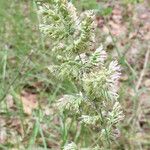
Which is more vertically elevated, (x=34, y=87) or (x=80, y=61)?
(x=34, y=87)

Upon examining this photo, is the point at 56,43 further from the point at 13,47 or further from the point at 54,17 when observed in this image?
the point at 13,47

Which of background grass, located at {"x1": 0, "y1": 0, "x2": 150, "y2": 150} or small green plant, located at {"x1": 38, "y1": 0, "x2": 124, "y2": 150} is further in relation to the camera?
background grass, located at {"x1": 0, "y1": 0, "x2": 150, "y2": 150}

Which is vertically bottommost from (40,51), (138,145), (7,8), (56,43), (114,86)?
(138,145)

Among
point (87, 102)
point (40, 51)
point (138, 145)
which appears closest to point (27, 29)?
point (40, 51)

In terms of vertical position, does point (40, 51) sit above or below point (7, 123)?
above

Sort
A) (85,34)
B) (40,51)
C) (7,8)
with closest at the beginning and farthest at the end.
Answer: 1. (85,34)
2. (40,51)
3. (7,8)

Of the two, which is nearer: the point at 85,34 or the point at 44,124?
the point at 85,34

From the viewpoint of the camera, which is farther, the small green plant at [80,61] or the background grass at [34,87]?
the background grass at [34,87]

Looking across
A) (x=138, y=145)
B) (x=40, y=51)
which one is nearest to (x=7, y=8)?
(x=40, y=51)

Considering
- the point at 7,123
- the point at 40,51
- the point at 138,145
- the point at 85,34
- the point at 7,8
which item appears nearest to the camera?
the point at 85,34

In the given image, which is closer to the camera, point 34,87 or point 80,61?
point 80,61
